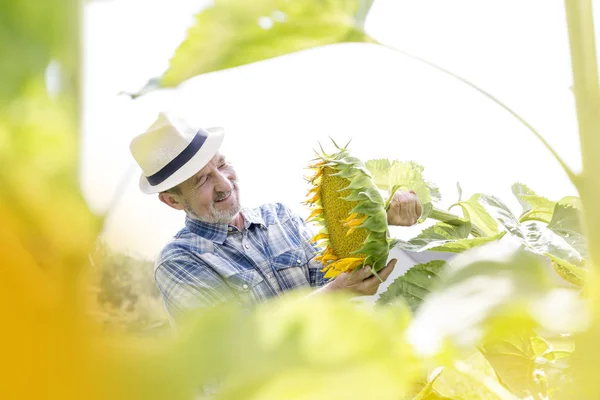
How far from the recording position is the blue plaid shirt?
53.3 inches

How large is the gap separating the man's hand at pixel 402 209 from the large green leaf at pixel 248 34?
44 cm

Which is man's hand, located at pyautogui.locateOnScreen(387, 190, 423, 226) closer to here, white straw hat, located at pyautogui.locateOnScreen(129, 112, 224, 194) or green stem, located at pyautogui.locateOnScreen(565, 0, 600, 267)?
green stem, located at pyautogui.locateOnScreen(565, 0, 600, 267)

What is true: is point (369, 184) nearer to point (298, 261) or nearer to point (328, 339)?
point (328, 339)

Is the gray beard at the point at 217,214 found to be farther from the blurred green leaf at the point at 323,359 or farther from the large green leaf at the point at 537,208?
the blurred green leaf at the point at 323,359

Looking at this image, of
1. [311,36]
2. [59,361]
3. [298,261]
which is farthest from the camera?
[298,261]

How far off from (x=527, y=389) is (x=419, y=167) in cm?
25

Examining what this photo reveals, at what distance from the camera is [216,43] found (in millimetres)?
145

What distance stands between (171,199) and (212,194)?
0.13m

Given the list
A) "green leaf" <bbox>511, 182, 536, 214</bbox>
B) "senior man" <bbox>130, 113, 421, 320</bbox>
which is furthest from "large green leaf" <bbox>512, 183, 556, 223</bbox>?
"senior man" <bbox>130, 113, 421, 320</bbox>

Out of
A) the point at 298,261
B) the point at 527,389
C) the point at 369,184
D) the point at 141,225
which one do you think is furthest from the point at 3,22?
the point at 298,261

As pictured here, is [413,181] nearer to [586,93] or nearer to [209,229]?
[586,93]

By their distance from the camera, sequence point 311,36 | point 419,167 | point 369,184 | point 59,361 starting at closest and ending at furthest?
→ 1. point 59,361
2. point 311,36
3. point 419,167
4. point 369,184

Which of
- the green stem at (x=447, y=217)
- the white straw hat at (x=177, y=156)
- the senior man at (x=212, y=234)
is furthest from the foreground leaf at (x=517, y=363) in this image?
the white straw hat at (x=177, y=156)

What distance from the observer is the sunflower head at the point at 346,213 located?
565mm
